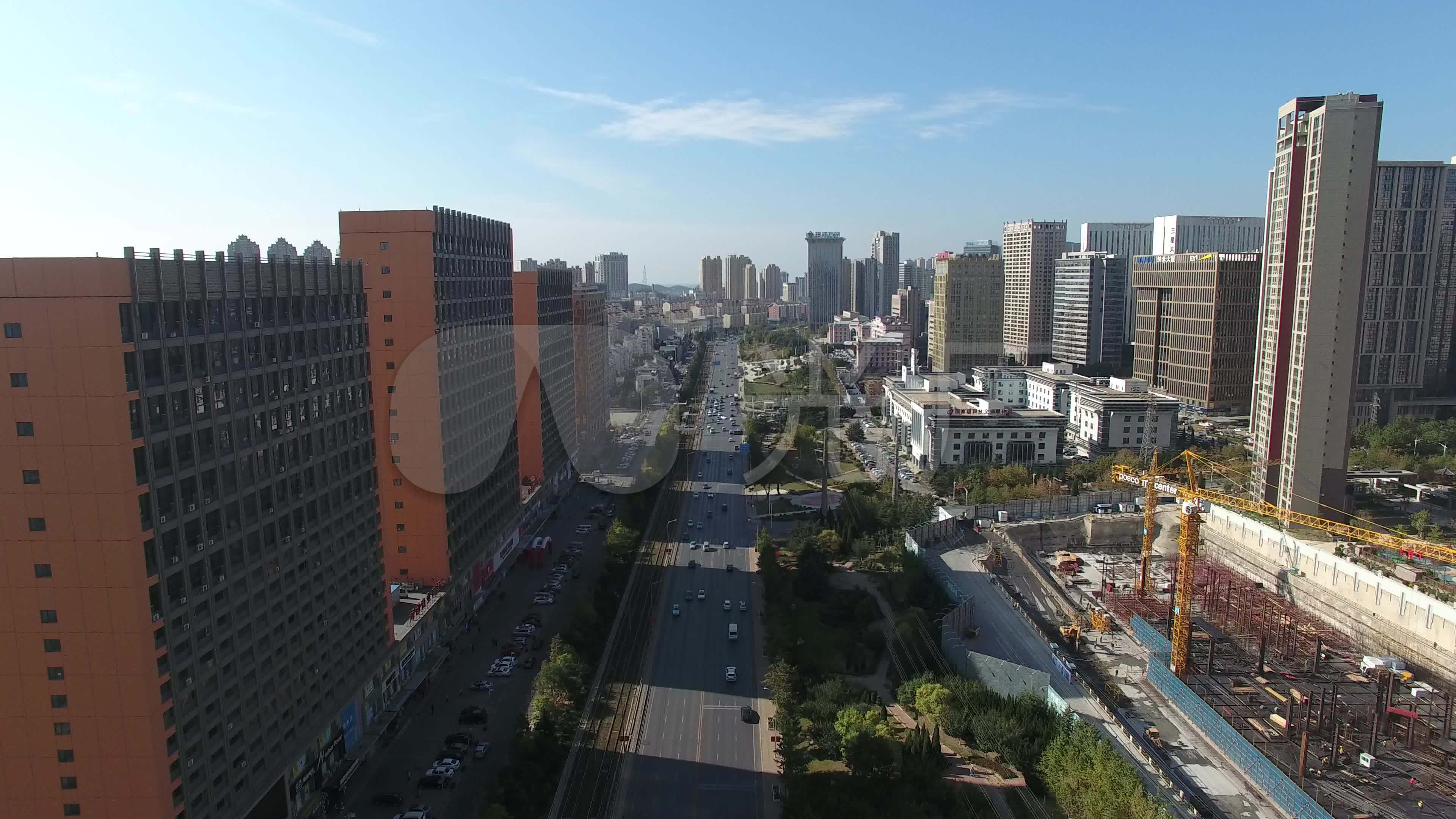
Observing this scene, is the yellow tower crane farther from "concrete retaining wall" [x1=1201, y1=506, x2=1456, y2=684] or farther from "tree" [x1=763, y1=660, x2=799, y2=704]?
"tree" [x1=763, y1=660, x2=799, y2=704]

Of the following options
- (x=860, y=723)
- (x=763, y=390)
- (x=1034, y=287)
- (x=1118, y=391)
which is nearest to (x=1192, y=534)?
(x=860, y=723)

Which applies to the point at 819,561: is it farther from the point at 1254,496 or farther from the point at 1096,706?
the point at 1254,496

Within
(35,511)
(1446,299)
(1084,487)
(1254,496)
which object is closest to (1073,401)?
(1084,487)

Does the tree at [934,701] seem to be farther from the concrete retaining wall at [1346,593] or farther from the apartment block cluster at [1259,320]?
the apartment block cluster at [1259,320]

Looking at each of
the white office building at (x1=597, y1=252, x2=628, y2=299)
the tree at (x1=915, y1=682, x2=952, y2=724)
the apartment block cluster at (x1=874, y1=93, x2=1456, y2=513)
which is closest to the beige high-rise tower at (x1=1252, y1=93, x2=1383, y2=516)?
the apartment block cluster at (x1=874, y1=93, x2=1456, y2=513)

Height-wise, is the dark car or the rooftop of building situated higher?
the rooftop of building

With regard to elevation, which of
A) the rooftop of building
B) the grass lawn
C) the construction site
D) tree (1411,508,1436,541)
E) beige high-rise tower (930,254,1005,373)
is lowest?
the construction site

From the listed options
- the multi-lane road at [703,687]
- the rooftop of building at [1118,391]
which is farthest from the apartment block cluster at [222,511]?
the rooftop of building at [1118,391]
